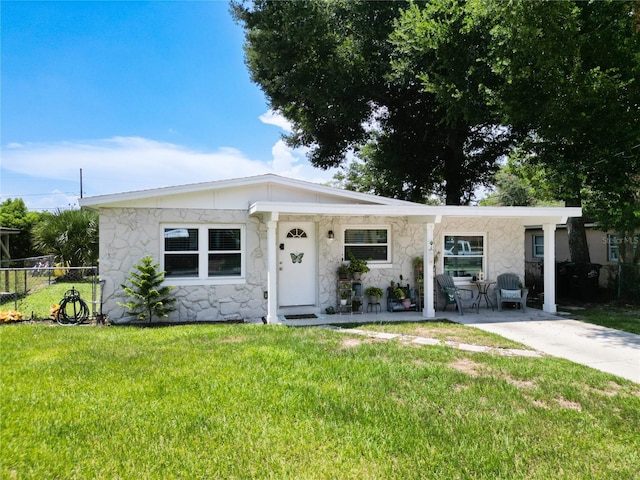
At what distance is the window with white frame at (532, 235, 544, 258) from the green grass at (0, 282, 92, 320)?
16460mm

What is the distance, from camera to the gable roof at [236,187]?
8570 millimetres

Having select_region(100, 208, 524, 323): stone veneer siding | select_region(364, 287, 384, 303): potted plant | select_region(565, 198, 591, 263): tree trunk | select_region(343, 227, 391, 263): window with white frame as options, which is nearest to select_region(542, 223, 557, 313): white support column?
select_region(100, 208, 524, 323): stone veneer siding

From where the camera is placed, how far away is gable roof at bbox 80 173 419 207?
857 centimetres

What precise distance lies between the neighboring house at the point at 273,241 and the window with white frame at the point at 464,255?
0.03 metres

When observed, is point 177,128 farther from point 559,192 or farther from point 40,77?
point 559,192

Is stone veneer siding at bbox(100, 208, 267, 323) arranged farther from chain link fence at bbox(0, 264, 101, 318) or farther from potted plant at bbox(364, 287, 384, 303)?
potted plant at bbox(364, 287, 384, 303)

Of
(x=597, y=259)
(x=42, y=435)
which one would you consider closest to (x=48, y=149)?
(x=42, y=435)

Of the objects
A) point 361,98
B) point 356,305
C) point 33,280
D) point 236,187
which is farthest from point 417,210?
point 33,280

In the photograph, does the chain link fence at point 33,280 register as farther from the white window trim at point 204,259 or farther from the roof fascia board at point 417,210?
the roof fascia board at point 417,210

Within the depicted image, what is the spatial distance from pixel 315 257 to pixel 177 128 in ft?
33.1

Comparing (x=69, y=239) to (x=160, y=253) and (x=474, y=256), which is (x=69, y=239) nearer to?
(x=160, y=253)

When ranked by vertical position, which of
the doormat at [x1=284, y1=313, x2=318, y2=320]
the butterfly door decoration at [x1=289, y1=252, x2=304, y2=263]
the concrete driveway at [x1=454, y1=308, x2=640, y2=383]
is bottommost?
the concrete driveway at [x1=454, y1=308, x2=640, y2=383]

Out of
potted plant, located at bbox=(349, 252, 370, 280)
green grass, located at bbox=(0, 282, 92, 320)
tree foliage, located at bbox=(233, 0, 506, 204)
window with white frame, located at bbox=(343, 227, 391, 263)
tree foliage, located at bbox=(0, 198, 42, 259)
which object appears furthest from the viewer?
tree foliage, located at bbox=(0, 198, 42, 259)

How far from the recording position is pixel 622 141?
11219 millimetres
